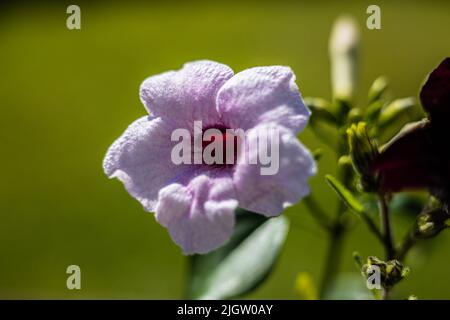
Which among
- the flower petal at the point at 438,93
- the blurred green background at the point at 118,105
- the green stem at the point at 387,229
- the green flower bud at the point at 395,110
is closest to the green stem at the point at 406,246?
the green stem at the point at 387,229

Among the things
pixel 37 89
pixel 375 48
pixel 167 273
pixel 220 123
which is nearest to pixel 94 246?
pixel 167 273

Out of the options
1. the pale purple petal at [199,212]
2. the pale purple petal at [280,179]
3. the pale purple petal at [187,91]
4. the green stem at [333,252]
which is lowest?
the green stem at [333,252]

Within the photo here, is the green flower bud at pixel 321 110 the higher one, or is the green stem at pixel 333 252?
the green flower bud at pixel 321 110

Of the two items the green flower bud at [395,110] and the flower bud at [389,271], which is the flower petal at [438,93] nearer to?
the flower bud at [389,271]

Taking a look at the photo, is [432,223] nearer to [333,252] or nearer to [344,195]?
[344,195]

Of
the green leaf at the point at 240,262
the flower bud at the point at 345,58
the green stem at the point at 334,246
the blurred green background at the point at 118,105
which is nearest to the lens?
the green leaf at the point at 240,262

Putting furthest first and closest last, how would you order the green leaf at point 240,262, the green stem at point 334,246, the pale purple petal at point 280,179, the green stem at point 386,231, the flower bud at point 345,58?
the flower bud at point 345,58 → the green stem at point 334,246 → the green leaf at point 240,262 → the green stem at point 386,231 → the pale purple petal at point 280,179

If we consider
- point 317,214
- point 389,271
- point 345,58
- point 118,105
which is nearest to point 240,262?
point 317,214

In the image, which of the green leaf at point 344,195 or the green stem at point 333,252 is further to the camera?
the green stem at point 333,252

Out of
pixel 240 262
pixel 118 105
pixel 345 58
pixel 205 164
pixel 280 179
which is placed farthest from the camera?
pixel 118 105
